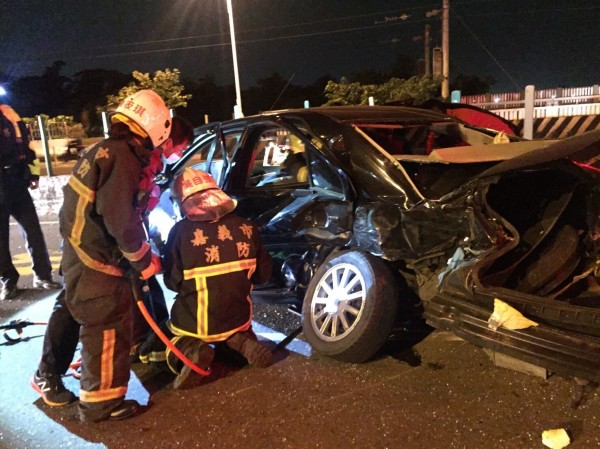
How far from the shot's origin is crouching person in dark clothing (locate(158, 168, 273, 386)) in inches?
127

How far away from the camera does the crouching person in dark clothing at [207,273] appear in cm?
322

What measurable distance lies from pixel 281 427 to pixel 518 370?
130cm

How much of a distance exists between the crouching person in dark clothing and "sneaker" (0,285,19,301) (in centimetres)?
263

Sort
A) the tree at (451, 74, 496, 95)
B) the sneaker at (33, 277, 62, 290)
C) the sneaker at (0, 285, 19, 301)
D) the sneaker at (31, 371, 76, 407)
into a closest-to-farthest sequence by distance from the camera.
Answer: the sneaker at (31, 371, 76, 407) < the sneaker at (0, 285, 19, 301) < the sneaker at (33, 277, 62, 290) < the tree at (451, 74, 496, 95)

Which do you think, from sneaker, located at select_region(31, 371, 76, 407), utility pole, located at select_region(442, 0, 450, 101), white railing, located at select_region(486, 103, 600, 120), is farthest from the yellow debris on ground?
utility pole, located at select_region(442, 0, 450, 101)

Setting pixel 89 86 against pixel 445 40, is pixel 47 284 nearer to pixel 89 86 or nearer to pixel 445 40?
pixel 445 40

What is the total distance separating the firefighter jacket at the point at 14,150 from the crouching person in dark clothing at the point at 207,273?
2.50 metres

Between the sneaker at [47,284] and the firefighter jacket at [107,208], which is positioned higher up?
the firefighter jacket at [107,208]

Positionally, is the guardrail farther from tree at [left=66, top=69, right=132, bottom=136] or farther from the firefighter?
tree at [left=66, top=69, right=132, bottom=136]

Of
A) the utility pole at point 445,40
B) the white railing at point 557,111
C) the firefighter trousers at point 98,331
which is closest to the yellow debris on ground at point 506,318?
the firefighter trousers at point 98,331

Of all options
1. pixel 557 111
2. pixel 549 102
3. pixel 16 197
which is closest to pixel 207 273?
pixel 16 197

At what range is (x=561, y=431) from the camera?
8.20 feet

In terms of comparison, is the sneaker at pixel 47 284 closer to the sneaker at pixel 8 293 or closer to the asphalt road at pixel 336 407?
the sneaker at pixel 8 293

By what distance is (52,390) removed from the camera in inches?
122
